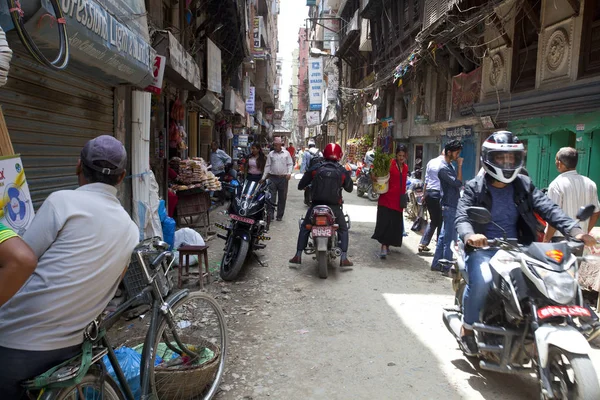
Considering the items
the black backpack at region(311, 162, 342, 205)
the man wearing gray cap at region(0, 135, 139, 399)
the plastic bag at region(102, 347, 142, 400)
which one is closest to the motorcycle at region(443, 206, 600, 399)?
the plastic bag at region(102, 347, 142, 400)

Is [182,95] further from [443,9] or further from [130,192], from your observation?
[443,9]

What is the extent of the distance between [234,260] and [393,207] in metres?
2.96

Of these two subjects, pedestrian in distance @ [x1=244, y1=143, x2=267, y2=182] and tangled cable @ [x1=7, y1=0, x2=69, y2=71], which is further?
pedestrian in distance @ [x1=244, y1=143, x2=267, y2=182]

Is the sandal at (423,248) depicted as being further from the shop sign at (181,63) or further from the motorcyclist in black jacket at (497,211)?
the shop sign at (181,63)

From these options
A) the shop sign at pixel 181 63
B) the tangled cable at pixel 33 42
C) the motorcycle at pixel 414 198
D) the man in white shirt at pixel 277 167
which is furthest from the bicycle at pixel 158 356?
the motorcycle at pixel 414 198

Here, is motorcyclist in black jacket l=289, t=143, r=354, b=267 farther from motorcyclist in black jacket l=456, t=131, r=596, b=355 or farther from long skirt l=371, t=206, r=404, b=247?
motorcyclist in black jacket l=456, t=131, r=596, b=355

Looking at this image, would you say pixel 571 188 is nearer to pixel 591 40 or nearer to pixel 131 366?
pixel 591 40

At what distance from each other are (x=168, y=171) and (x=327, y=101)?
31.8 meters

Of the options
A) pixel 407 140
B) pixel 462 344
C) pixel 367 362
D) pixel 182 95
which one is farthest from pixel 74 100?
pixel 407 140

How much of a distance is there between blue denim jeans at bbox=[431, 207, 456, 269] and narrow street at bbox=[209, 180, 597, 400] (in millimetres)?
365

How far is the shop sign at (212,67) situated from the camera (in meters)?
12.3

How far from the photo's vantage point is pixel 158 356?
322 cm

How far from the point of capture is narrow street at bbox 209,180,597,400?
3.57m

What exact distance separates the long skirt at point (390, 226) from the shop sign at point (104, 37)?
14.2ft
